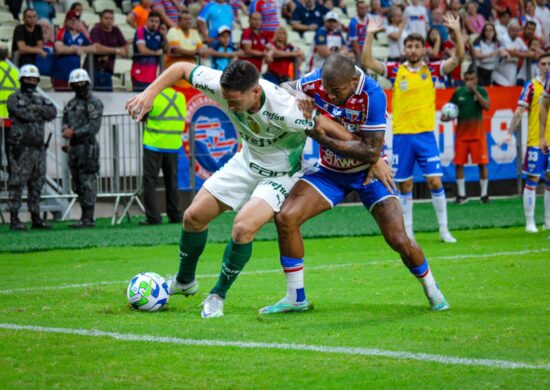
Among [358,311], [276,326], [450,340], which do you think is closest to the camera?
[450,340]

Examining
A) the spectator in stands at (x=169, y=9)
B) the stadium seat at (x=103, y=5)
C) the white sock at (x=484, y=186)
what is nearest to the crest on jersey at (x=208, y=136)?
the spectator in stands at (x=169, y=9)

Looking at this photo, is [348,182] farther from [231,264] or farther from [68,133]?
[68,133]

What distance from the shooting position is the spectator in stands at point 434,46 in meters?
22.1

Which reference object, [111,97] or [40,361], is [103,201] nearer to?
[111,97]

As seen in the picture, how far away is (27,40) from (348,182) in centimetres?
1157

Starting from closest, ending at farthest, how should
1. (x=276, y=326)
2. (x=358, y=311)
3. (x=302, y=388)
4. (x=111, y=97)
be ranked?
(x=302, y=388) → (x=276, y=326) → (x=358, y=311) → (x=111, y=97)

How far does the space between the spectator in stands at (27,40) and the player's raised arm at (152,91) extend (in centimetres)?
1078

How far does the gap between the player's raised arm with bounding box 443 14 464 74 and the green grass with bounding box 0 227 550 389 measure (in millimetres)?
2740

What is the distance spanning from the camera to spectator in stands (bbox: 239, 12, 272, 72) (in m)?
20.5

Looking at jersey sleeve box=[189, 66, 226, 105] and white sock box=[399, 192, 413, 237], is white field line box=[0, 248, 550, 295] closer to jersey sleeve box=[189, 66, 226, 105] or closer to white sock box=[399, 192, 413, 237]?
white sock box=[399, 192, 413, 237]

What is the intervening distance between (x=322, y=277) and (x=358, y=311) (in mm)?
2514

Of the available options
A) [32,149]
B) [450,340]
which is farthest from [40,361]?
[32,149]

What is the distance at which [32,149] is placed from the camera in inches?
666

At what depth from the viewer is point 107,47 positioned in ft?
62.6
